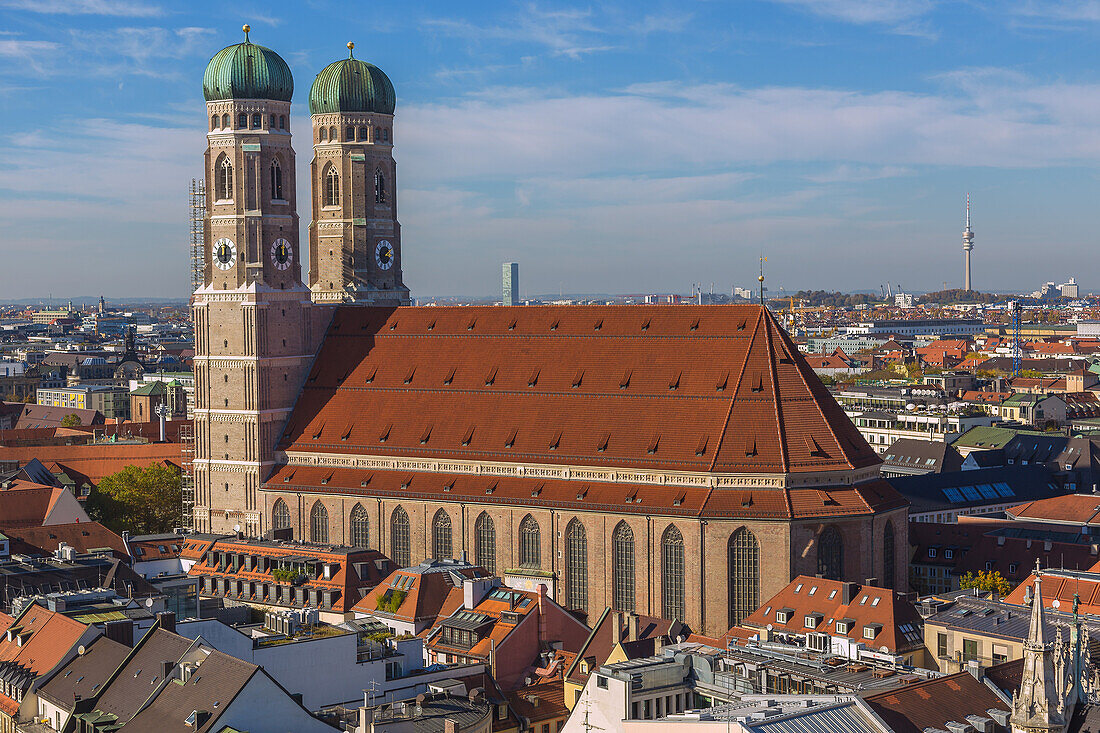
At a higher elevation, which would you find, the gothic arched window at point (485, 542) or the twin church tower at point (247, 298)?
the twin church tower at point (247, 298)

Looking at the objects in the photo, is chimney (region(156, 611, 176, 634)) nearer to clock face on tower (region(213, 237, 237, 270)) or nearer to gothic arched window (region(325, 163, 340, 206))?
clock face on tower (region(213, 237, 237, 270))

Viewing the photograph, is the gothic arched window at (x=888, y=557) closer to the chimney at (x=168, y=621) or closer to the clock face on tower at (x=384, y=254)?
the clock face on tower at (x=384, y=254)

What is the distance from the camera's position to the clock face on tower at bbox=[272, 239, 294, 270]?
396 ft

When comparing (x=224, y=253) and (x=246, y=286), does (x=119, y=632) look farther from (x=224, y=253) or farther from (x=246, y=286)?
(x=224, y=253)

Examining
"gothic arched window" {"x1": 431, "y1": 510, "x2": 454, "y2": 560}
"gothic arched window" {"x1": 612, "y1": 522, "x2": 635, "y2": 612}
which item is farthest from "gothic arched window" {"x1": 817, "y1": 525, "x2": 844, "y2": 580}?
"gothic arched window" {"x1": 431, "y1": 510, "x2": 454, "y2": 560}

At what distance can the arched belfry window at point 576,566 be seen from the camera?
104812mm

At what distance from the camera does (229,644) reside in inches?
2682

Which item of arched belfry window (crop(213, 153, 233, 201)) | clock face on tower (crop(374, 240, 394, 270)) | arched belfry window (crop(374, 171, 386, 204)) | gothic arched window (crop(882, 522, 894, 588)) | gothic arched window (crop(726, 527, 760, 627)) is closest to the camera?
gothic arched window (crop(726, 527, 760, 627))

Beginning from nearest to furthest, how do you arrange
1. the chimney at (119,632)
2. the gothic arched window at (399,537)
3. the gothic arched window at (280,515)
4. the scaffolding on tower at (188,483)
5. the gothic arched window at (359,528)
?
the chimney at (119,632)
the gothic arched window at (399,537)
the gothic arched window at (359,528)
the gothic arched window at (280,515)
the scaffolding on tower at (188,483)

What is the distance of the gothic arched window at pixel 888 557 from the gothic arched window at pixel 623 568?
52.1 feet

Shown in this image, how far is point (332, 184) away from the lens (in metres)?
130

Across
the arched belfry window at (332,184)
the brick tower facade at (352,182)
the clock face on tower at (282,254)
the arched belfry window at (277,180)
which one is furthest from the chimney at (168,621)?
the arched belfry window at (332,184)

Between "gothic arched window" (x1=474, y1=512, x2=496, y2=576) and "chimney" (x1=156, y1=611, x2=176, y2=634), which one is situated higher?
"chimney" (x1=156, y1=611, x2=176, y2=634)

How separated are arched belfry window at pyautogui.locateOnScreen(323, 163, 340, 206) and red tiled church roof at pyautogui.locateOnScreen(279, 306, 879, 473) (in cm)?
1004
